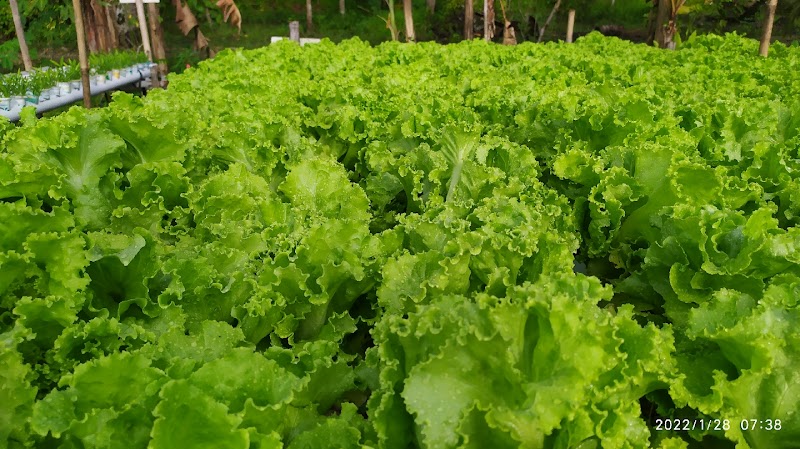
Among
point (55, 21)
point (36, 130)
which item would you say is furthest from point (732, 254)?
point (55, 21)

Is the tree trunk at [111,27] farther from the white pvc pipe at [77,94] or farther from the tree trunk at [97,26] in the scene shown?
the white pvc pipe at [77,94]

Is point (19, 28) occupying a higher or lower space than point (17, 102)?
higher

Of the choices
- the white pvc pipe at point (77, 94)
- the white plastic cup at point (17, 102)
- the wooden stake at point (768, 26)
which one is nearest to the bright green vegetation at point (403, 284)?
the wooden stake at point (768, 26)

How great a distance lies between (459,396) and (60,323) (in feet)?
5.02

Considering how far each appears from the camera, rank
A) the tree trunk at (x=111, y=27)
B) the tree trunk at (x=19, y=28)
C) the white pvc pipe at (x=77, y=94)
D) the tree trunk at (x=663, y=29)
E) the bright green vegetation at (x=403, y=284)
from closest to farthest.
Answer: the bright green vegetation at (x=403, y=284) < the white pvc pipe at (x=77, y=94) < the tree trunk at (x=19, y=28) < the tree trunk at (x=663, y=29) < the tree trunk at (x=111, y=27)

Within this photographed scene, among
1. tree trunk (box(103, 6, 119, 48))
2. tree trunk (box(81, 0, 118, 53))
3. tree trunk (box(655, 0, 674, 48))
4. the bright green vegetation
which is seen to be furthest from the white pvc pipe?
tree trunk (box(655, 0, 674, 48))

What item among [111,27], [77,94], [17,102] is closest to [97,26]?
[111,27]

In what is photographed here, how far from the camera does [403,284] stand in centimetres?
248

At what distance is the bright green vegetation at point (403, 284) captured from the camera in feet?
5.94

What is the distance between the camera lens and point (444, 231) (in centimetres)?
275

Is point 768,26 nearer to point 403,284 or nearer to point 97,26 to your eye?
point 403,284

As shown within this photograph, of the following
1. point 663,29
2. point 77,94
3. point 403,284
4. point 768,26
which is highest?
point 768,26

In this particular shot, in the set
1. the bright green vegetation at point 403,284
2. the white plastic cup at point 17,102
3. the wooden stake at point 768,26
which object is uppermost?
the wooden stake at point 768,26

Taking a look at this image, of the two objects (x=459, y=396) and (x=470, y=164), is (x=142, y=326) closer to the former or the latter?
(x=459, y=396)
